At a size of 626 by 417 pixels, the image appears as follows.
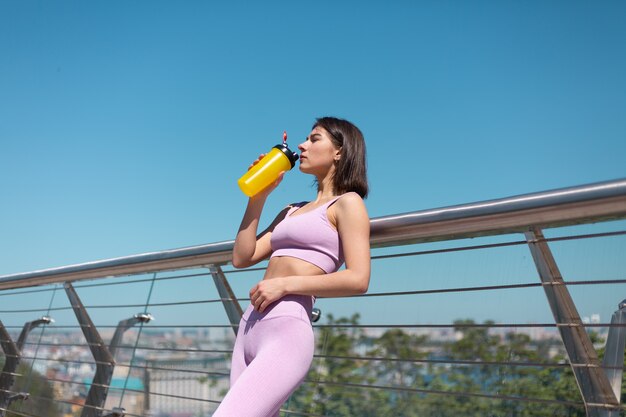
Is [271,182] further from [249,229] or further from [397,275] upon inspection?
[397,275]

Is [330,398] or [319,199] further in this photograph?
[330,398]

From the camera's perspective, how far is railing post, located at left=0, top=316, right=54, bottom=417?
4059 mm

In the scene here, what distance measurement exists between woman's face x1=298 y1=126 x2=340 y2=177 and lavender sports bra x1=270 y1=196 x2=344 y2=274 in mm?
159

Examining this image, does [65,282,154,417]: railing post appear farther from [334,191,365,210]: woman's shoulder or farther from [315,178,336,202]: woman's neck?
[334,191,365,210]: woman's shoulder

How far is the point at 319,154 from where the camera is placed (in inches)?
81.5

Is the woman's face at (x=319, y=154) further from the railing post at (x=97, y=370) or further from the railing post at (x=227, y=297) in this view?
the railing post at (x=97, y=370)

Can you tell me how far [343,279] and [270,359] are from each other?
26 cm

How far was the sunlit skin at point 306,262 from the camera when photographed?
177cm

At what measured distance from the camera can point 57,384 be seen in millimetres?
3703

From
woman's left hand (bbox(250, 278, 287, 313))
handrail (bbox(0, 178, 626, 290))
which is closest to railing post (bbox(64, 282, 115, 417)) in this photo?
handrail (bbox(0, 178, 626, 290))

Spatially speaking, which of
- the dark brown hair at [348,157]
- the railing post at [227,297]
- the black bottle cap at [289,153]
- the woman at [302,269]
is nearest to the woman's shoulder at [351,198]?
the woman at [302,269]

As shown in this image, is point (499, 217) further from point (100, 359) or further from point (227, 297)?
point (100, 359)

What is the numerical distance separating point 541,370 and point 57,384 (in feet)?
9.09

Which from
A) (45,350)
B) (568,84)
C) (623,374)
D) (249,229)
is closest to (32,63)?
(45,350)
